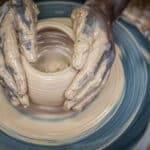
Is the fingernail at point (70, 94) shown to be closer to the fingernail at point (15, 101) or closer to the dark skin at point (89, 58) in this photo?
the dark skin at point (89, 58)

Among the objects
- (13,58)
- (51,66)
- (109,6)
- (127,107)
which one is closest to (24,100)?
(13,58)

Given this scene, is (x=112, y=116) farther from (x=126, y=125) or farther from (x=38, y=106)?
(x=38, y=106)

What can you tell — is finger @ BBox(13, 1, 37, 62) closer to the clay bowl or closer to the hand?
the clay bowl

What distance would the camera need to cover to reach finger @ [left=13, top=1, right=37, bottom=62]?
1.41 m

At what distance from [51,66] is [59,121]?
0.24m

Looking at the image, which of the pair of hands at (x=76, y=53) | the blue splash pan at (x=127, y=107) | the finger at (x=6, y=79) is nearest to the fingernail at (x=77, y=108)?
the pair of hands at (x=76, y=53)

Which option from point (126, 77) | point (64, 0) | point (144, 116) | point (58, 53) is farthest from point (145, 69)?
point (64, 0)

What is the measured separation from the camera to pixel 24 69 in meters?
1.40

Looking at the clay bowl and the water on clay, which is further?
the water on clay

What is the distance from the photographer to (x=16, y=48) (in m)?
1.41

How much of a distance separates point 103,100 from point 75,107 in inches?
5.8

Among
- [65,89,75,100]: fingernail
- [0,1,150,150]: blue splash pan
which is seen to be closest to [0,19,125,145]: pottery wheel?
[0,1,150,150]: blue splash pan

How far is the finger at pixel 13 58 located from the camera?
4.52 feet

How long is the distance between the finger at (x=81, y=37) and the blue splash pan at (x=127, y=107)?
246mm
